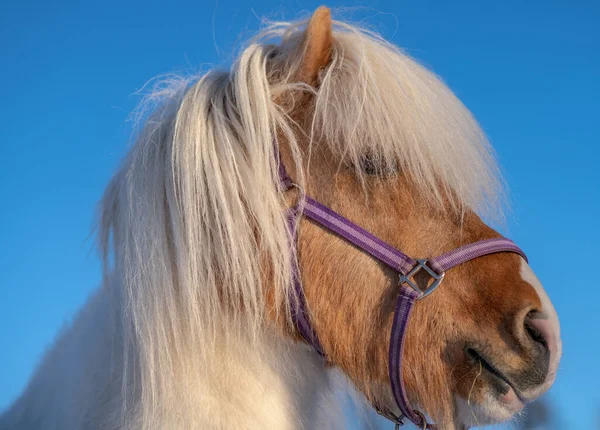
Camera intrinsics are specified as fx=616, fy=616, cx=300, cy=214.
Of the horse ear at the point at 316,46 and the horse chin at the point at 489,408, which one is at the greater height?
the horse ear at the point at 316,46

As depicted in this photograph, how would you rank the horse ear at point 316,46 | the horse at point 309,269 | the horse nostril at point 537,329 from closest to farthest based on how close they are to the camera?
the horse nostril at point 537,329, the horse at point 309,269, the horse ear at point 316,46

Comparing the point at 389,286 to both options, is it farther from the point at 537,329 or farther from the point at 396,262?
the point at 537,329

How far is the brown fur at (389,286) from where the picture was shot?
247 cm

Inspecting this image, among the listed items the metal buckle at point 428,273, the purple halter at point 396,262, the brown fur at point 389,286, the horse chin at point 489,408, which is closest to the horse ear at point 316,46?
the brown fur at point 389,286

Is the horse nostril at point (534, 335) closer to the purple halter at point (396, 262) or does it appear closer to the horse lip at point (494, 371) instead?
the horse lip at point (494, 371)

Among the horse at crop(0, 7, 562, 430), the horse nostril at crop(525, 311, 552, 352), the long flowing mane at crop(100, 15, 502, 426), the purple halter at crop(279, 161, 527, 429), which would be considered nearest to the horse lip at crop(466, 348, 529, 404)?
the horse at crop(0, 7, 562, 430)

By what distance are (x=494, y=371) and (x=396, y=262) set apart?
561 mm

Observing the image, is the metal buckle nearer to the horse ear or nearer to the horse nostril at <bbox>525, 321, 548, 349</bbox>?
the horse nostril at <bbox>525, 321, 548, 349</bbox>

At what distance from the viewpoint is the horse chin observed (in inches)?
93.9

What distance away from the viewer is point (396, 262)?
252cm

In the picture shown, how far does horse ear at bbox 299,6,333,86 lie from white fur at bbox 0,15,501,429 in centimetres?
4

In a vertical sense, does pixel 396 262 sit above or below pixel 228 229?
below

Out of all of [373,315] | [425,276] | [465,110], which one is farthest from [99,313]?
[465,110]

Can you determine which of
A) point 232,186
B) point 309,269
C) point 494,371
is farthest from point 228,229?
point 494,371
